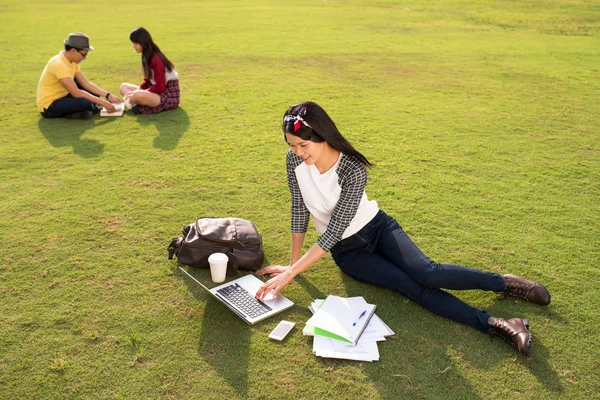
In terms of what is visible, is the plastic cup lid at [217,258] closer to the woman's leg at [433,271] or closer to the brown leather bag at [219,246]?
the brown leather bag at [219,246]

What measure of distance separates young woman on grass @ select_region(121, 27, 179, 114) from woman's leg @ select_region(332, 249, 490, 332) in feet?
18.1

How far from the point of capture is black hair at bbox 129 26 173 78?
863cm

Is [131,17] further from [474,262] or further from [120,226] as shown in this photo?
[474,262]

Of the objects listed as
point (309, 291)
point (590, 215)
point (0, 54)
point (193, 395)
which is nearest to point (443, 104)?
point (590, 215)

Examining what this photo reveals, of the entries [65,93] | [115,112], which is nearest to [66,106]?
[65,93]

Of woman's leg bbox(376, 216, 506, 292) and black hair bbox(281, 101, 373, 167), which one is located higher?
black hair bbox(281, 101, 373, 167)

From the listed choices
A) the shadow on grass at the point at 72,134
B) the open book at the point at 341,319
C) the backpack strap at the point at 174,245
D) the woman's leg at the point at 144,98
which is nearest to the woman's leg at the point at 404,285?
the open book at the point at 341,319

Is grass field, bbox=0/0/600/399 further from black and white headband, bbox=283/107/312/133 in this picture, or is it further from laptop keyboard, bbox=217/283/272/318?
black and white headband, bbox=283/107/312/133

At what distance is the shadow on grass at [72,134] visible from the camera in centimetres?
749

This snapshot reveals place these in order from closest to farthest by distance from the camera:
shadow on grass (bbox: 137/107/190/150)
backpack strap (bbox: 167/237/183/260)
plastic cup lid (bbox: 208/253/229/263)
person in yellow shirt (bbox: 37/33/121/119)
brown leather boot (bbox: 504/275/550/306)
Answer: brown leather boot (bbox: 504/275/550/306) → plastic cup lid (bbox: 208/253/229/263) → backpack strap (bbox: 167/237/183/260) → shadow on grass (bbox: 137/107/190/150) → person in yellow shirt (bbox: 37/33/121/119)

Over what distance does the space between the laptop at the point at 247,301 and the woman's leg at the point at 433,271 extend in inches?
36.7

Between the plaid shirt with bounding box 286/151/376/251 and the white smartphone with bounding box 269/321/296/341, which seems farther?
the plaid shirt with bounding box 286/151/376/251

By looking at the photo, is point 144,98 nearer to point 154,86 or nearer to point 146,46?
point 154,86

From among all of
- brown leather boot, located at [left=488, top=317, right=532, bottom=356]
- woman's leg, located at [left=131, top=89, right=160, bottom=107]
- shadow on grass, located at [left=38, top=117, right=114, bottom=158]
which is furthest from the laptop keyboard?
woman's leg, located at [left=131, top=89, right=160, bottom=107]
